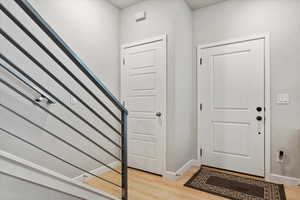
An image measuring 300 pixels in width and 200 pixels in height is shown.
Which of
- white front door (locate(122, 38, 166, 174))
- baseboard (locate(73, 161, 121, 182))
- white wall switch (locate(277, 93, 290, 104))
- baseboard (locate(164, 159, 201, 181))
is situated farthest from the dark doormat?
baseboard (locate(73, 161, 121, 182))

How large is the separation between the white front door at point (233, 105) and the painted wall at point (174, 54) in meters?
0.26

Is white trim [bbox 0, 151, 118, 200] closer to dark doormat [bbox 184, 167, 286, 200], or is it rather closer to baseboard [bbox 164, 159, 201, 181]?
baseboard [bbox 164, 159, 201, 181]

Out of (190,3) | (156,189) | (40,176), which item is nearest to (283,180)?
(156,189)

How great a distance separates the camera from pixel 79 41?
8.07 feet

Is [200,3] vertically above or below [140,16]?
above

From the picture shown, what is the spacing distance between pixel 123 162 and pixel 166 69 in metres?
1.51

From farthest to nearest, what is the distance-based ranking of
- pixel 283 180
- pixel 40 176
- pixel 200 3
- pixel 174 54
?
pixel 200 3, pixel 174 54, pixel 283 180, pixel 40 176

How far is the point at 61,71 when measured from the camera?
88.8 inches

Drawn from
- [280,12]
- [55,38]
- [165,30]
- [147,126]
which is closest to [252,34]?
[280,12]

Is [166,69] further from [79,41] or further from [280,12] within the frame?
[280,12]

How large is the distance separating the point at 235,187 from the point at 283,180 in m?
0.71

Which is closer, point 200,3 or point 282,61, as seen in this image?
point 282,61

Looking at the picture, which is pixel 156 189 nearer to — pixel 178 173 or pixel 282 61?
pixel 178 173

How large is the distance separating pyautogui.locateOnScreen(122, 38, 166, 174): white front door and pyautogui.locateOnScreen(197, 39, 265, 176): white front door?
0.81 m
